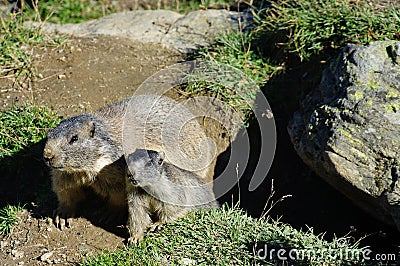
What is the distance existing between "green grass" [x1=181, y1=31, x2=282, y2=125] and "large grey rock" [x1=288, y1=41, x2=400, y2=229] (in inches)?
45.1

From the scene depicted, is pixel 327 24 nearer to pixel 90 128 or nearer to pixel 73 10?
pixel 90 128

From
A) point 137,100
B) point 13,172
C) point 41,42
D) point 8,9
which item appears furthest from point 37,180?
point 8,9

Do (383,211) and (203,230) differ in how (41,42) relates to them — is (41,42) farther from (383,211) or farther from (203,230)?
(383,211)

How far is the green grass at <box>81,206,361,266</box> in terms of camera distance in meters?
5.20

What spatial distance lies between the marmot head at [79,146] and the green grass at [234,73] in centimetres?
166

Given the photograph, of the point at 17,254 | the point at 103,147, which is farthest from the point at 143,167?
the point at 17,254

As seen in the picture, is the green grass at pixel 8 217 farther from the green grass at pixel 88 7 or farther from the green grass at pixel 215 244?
the green grass at pixel 88 7

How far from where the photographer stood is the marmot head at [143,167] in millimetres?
5199

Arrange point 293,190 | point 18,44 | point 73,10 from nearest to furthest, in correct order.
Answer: point 293,190 < point 18,44 < point 73,10

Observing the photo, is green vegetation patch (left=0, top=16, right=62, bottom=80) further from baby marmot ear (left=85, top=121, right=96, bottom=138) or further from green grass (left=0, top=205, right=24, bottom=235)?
baby marmot ear (left=85, top=121, right=96, bottom=138)

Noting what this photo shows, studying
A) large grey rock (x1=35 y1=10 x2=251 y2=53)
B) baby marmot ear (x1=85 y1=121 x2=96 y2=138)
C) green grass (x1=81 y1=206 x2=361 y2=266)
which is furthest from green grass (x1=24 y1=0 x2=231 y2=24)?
green grass (x1=81 y1=206 x2=361 y2=266)

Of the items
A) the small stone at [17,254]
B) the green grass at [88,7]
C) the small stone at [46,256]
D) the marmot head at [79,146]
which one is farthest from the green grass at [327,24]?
the small stone at [17,254]

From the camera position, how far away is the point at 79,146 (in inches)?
216

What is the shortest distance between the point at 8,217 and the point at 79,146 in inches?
49.5
